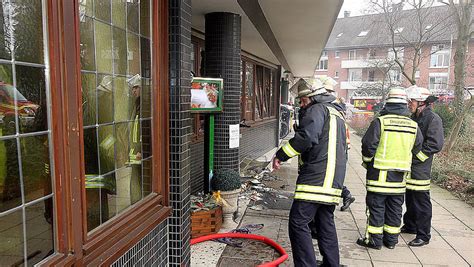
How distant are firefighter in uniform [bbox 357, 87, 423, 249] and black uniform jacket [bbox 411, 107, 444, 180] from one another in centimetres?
14

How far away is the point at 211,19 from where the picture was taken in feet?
A: 16.8

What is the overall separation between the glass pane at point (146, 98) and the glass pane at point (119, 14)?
1.40 feet

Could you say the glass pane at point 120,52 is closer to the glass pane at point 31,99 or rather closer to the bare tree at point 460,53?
the glass pane at point 31,99

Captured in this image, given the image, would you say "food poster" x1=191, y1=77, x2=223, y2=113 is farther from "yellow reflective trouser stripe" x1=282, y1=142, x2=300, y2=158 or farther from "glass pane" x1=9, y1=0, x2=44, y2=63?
"glass pane" x1=9, y1=0, x2=44, y2=63

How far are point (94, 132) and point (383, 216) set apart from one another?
3327 millimetres

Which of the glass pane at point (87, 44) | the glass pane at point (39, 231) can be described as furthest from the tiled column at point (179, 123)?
the glass pane at point (39, 231)

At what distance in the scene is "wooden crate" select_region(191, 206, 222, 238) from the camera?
409 centimetres

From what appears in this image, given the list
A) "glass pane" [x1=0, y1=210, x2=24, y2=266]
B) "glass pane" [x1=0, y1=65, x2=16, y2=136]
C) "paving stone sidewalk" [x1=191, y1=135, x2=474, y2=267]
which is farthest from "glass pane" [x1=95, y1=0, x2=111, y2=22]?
"paving stone sidewalk" [x1=191, y1=135, x2=474, y2=267]

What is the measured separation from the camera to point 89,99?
6.42ft

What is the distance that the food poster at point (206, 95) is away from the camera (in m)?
4.30

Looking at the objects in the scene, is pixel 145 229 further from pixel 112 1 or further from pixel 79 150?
pixel 112 1

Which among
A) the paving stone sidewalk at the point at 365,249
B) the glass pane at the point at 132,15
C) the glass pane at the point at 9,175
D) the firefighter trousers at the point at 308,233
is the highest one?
the glass pane at the point at 132,15

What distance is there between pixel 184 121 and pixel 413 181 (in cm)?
295

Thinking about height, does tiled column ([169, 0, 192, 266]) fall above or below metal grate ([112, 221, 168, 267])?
above
